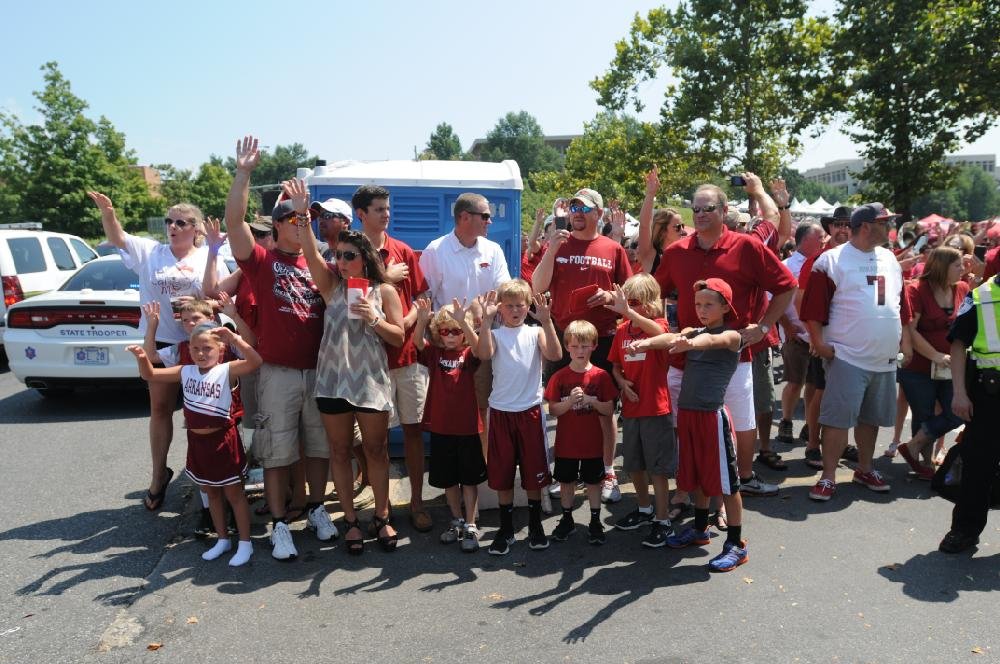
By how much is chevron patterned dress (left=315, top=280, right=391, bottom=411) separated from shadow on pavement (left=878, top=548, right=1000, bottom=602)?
303 cm

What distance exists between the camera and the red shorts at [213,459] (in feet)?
14.3

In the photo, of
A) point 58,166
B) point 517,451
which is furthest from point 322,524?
point 58,166

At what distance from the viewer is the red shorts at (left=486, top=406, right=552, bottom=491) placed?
4.48 metres

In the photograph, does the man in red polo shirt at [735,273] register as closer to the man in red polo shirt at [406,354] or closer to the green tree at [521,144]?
the man in red polo shirt at [406,354]

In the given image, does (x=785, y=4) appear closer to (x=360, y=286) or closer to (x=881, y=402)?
(x=881, y=402)

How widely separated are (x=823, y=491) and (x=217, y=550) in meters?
4.03

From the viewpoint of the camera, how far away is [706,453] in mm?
4227

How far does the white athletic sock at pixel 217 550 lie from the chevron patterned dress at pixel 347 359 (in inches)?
42.3

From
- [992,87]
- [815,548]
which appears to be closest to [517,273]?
[815,548]

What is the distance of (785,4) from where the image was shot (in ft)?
59.2

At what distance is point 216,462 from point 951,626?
396 cm

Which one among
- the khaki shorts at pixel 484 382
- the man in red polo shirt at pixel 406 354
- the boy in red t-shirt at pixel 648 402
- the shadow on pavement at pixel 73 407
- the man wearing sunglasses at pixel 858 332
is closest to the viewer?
the boy in red t-shirt at pixel 648 402

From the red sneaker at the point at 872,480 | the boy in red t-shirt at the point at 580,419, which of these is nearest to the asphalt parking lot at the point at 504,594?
the red sneaker at the point at 872,480

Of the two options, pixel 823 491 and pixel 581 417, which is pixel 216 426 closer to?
pixel 581 417
